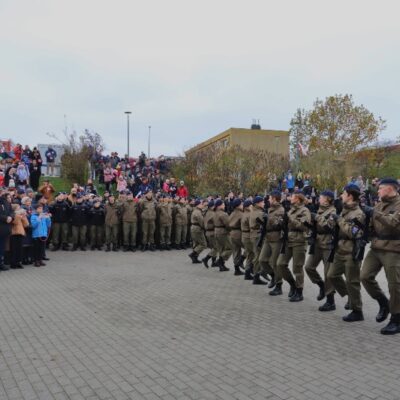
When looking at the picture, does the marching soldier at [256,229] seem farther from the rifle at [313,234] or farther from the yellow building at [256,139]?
the yellow building at [256,139]

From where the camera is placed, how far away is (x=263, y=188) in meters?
26.5

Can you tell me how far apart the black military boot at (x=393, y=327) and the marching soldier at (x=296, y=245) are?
213cm

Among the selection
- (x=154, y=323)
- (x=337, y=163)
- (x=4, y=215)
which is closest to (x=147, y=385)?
(x=154, y=323)

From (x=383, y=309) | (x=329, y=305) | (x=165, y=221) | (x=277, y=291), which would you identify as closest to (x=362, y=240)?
(x=383, y=309)

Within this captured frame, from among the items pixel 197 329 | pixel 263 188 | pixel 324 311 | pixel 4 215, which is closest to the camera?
pixel 197 329

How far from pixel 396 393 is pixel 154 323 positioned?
344 cm

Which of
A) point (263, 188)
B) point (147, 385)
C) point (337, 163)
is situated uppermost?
point (337, 163)

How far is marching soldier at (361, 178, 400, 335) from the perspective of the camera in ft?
20.0

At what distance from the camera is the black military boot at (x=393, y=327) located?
20.2 ft

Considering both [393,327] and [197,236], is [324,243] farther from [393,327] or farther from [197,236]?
[197,236]

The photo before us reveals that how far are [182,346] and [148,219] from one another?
A: 10454 mm

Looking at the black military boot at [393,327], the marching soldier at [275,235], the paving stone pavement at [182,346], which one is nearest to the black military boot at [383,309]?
the paving stone pavement at [182,346]

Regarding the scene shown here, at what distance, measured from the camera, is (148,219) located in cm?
1588

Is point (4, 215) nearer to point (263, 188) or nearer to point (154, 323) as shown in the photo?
point (154, 323)
